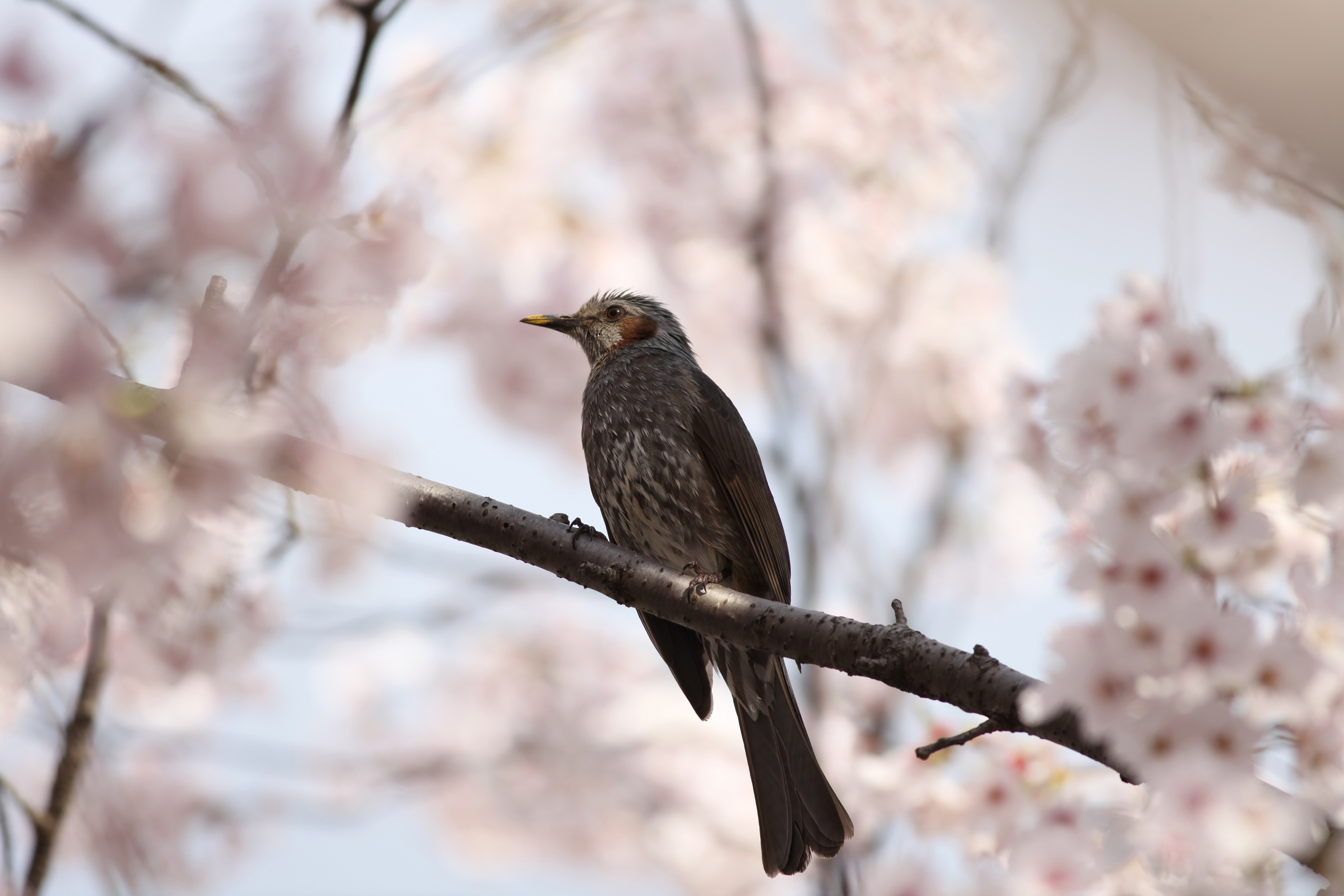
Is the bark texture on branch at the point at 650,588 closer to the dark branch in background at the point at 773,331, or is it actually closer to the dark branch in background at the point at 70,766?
the dark branch in background at the point at 70,766

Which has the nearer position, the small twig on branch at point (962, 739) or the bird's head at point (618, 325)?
the small twig on branch at point (962, 739)

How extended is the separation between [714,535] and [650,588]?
1.00 m

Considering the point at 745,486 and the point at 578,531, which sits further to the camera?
the point at 745,486

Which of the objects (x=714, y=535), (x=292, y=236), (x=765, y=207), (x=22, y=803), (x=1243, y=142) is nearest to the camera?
(x=292, y=236)

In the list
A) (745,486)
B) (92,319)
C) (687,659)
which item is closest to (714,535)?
(745,486)

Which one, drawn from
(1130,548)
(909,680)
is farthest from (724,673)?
(1130,548)

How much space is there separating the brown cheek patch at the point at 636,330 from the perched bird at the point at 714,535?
57cm

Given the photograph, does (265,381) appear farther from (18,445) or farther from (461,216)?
(461,216)

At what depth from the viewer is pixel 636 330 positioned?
5113mm

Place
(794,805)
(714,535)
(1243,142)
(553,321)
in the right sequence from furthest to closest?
(553,321) → (714,535) → (794,805) → (1243,142)

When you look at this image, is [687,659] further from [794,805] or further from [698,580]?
[698,580]

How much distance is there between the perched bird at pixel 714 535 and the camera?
3.47 metres

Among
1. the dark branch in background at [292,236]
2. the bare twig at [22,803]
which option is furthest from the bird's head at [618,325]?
the bare twig at [22,803]

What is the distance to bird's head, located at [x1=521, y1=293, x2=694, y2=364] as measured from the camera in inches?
197
